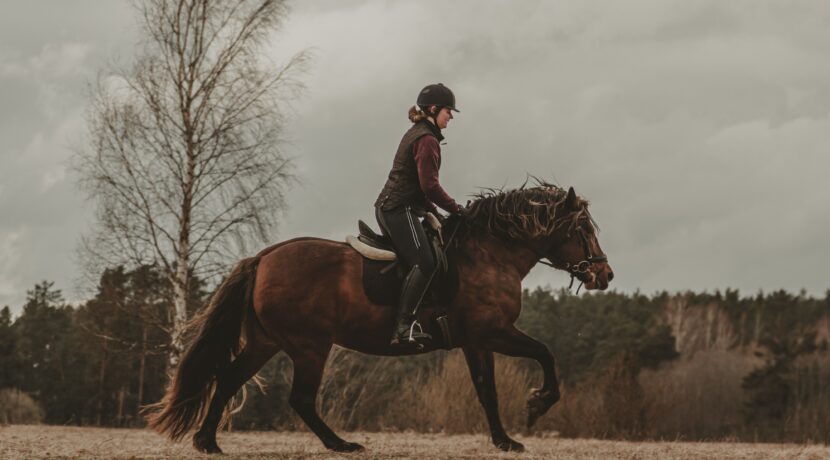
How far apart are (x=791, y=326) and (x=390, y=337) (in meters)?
72.3

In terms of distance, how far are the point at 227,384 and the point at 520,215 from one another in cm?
351

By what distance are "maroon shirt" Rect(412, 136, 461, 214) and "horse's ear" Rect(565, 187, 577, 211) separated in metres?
1.39

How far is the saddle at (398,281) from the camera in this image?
365 inches

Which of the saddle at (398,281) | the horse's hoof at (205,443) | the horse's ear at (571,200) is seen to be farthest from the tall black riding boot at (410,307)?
the horse's hoof at (205,443)

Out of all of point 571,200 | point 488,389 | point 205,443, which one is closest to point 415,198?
point 571,200

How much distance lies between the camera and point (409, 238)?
364 inches

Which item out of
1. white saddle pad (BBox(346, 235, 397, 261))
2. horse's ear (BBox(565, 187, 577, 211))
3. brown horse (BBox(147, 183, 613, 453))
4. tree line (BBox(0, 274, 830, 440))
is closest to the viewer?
brown horse (BBox(147, 183, 613, 453))

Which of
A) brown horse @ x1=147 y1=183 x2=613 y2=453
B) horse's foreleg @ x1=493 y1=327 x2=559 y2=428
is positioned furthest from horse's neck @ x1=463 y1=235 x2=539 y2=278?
horse's foreleg @ x1=493 y1=327 x2=559 y2=428

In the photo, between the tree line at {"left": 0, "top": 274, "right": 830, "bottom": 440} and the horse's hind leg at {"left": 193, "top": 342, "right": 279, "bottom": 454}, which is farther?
the tree line at {"left": 0, "top": 274, "right": 830, "bottom": 440}

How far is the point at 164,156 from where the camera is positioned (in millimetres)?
20641

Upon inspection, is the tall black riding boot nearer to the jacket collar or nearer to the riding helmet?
the jacket collar

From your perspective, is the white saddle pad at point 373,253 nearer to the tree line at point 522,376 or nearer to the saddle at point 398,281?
the saddle at point 398,281

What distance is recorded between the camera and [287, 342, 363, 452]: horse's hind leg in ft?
30.0

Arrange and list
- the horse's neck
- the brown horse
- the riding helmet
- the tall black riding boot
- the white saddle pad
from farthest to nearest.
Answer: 1. the horse's neck
2. the riding helmet
3. the white saddle pad
4. the brown horse
5. the tall black riding boot
